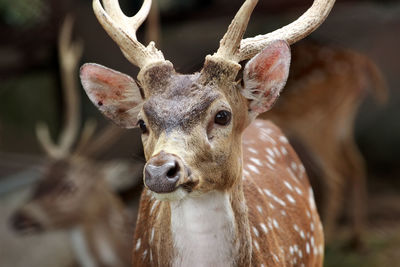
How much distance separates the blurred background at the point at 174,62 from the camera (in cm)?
555

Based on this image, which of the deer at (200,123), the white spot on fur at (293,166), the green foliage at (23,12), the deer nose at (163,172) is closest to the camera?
the deer nose at (163,172)

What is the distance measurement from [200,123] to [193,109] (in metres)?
0.04

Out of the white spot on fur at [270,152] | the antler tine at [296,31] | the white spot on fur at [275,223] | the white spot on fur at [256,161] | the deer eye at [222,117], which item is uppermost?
the antler tine at [296,31]

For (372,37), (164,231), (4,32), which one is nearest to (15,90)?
(4,32)

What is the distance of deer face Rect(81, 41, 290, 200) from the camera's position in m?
1.77

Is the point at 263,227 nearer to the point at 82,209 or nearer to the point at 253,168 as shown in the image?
the point at 253,168

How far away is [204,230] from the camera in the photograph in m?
1.98

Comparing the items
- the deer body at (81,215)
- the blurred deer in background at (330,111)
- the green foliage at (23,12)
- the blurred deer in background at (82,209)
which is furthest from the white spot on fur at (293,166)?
the green foliage at (23,12)

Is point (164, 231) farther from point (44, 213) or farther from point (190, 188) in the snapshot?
point (44, 213)

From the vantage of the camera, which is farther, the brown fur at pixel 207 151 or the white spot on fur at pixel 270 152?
the white spot on fur at pixel 270 152

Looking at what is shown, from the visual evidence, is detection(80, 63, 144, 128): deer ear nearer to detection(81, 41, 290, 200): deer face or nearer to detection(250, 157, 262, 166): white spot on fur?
detection(81, 41, 290, 200): deer face

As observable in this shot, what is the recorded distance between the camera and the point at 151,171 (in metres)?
1.71

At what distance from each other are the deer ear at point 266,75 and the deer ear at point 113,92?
327mm

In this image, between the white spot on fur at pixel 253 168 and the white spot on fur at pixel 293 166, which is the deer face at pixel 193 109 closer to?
the white spot on fur at pixel 253 168
